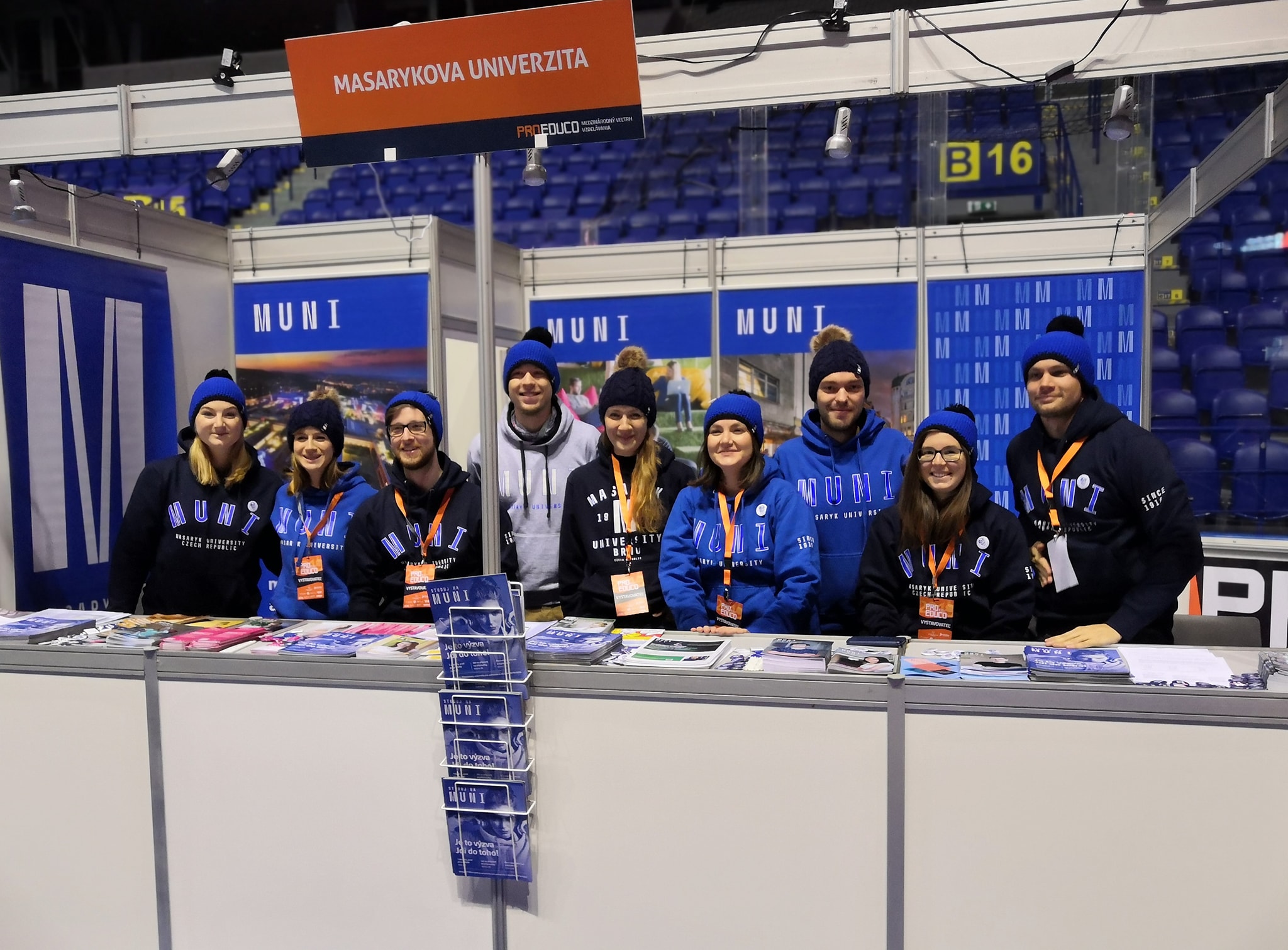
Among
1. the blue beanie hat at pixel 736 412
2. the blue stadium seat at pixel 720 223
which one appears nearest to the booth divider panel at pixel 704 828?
the blue beanie hat at pixel 736 412

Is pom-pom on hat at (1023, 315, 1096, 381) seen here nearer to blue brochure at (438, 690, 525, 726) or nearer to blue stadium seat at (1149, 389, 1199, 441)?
blue brochure at (438, 690, 525, 726)

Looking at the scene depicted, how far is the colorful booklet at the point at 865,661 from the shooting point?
1.69 meters

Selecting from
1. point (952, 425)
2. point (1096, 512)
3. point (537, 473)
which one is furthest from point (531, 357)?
point (1096, 512)

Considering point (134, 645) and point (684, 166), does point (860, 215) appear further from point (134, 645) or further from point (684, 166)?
point (134, 645)

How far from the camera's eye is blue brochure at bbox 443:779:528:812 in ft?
5.76

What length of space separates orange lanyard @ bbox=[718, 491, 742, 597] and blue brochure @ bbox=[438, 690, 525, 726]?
834 millimetres

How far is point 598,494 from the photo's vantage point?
268 centimetres

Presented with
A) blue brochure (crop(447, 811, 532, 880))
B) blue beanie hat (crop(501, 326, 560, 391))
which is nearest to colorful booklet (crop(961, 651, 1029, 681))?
blue brochure (crop(447, 811, 532, 880))

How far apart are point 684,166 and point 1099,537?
301 inches

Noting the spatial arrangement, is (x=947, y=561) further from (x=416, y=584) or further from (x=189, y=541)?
(x=189, y=541)

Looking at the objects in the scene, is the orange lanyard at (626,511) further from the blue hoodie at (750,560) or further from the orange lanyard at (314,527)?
the orange lanyard at (314,527)

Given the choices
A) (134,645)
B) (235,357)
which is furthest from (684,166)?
(134,645)

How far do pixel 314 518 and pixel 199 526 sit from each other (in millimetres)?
356

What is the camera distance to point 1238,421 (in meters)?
4.68
